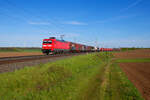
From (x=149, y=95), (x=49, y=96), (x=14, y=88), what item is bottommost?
(x=149, y=95)

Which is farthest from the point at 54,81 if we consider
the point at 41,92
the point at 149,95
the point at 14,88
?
the point at 149,95

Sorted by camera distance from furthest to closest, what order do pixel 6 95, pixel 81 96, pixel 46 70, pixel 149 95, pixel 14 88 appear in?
1. pixel 46 70
2. pixel 149 95
3. pixel 81 96
4. pixel 14 88
5. pixel 6 95

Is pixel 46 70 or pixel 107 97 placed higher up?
pixel 46 70

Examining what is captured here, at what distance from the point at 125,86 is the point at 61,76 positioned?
6411 millimetres

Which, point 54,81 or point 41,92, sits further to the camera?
point 54,81

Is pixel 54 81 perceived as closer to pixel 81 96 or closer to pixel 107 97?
pixel 81 96

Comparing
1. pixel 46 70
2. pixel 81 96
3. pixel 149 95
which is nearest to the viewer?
pixel 81 96

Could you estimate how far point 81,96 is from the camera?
9750 millimetres

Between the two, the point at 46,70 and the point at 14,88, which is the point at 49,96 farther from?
the point at 46,70

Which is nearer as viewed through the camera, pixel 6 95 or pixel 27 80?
pixel 6 95

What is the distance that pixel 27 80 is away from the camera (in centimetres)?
999

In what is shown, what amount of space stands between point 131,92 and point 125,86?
1.77m

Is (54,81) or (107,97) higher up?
(54,81)

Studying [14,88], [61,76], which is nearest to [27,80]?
[14,88]
